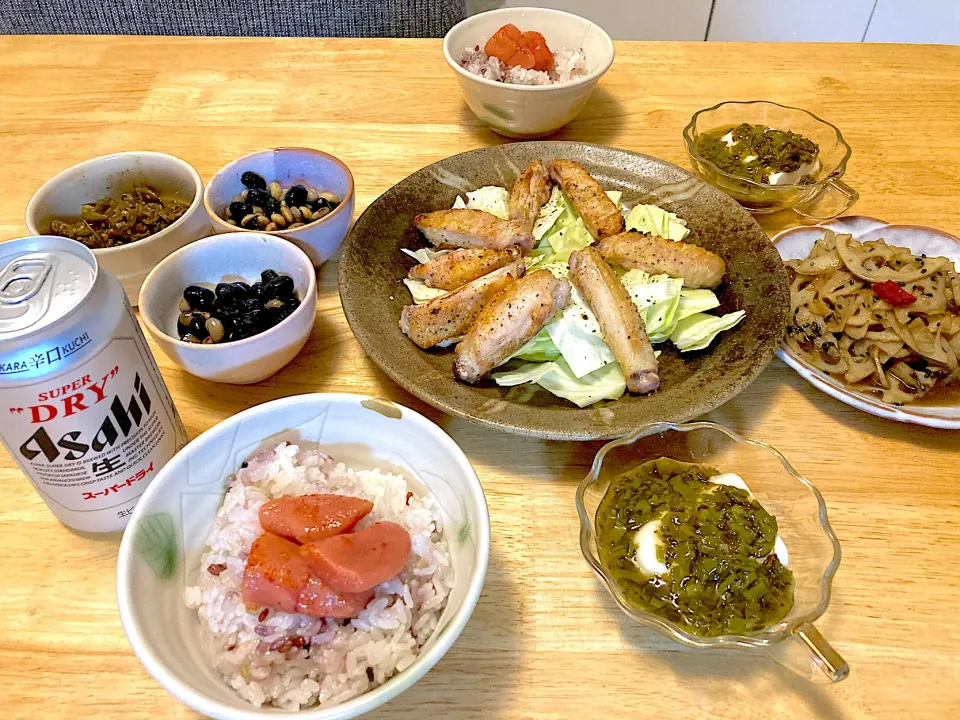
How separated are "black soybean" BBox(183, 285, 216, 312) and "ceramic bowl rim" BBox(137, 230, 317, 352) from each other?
7 cm

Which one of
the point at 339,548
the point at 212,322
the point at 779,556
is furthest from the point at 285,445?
the point at 779,556

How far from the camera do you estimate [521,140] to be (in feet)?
6.86

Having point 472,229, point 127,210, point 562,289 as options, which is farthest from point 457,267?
point 127,210

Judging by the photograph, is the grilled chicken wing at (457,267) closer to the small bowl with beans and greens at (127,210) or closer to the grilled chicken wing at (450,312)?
the grilled chicken wing at (450,312)

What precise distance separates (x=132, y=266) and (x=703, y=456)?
1.22m

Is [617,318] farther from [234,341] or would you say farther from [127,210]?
[127,210]

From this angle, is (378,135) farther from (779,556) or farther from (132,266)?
(779,556)

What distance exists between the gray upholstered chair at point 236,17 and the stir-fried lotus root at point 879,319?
1.99m

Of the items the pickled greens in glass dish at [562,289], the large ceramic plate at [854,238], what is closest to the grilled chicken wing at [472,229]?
the pickled greens in glass dish at [562,289]

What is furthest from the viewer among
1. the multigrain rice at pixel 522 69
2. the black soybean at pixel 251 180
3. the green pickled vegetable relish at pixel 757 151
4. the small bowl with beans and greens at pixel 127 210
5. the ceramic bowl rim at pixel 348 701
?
the multigrain rice at pixel 522 69

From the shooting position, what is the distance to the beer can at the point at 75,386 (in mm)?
891

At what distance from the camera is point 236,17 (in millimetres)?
2848

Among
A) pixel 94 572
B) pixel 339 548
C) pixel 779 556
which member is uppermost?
pixel 339 548

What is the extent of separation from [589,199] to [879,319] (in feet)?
2.32
